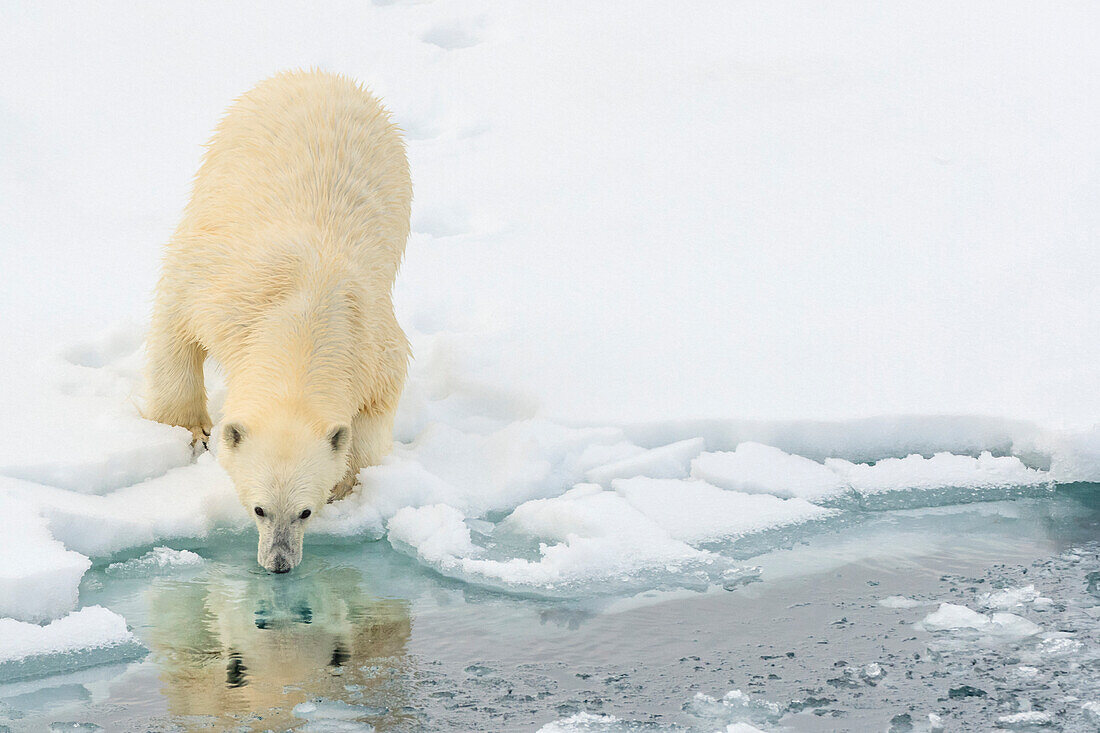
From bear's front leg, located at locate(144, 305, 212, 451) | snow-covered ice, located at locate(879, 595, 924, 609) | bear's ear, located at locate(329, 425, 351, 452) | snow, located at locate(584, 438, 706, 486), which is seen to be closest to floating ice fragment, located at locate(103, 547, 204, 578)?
bear's ear, located at locate(329, 425, 351, 452)

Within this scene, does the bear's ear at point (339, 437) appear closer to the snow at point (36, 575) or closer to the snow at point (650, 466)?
the snow at point (36, 575)

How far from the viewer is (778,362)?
19.6 ft

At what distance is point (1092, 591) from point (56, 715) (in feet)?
11.0

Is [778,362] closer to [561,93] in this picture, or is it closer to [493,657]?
[493,657]

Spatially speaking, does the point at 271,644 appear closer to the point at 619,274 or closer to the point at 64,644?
the point at 64,644

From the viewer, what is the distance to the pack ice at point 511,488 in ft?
14.5

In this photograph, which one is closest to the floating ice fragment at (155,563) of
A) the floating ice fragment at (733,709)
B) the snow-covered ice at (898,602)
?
the floating ice fragment at (733,709)

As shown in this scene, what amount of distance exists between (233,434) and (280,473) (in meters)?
0.23

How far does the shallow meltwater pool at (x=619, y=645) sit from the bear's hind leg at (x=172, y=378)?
39.6 inches

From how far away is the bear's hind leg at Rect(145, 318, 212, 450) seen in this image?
5.49 m

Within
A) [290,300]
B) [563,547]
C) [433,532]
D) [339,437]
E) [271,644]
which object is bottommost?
[271,644]

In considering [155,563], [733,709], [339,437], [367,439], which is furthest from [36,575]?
[733,709]

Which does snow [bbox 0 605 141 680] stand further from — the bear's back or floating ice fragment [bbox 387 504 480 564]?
the bear's back

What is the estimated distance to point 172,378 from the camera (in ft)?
18.1
